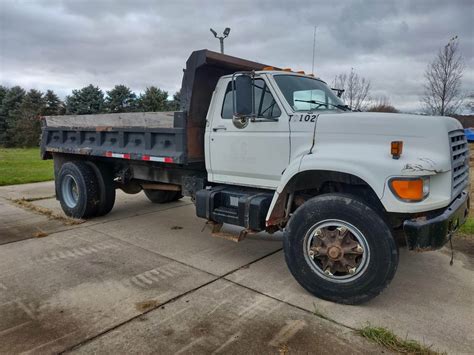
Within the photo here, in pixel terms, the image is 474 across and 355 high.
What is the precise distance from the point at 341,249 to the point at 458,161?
1442mm

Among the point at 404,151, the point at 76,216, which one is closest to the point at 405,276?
the point at 404,151

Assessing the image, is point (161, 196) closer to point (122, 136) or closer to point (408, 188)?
point (122, 136)

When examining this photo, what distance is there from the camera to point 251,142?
4.32 meters

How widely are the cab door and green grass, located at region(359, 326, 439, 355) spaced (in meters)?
1.79

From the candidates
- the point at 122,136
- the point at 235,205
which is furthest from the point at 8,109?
the point at 235,205

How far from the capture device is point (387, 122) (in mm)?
3449

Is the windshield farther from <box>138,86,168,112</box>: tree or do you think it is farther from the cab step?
<box>138,86,168,112</box>: tree

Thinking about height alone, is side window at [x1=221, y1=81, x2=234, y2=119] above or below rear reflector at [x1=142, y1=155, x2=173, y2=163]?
above

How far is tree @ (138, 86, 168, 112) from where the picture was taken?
3033 cm

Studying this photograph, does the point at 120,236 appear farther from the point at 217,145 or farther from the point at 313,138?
the point at 313,138

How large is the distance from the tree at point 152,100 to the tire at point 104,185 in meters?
24.1

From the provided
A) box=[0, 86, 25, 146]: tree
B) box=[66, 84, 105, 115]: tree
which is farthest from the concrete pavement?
box=[0, 86, 25, 146]: tree

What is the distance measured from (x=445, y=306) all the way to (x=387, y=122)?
179cm

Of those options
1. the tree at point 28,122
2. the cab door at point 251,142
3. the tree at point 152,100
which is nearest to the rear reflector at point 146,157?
the cab door at point 251,142
